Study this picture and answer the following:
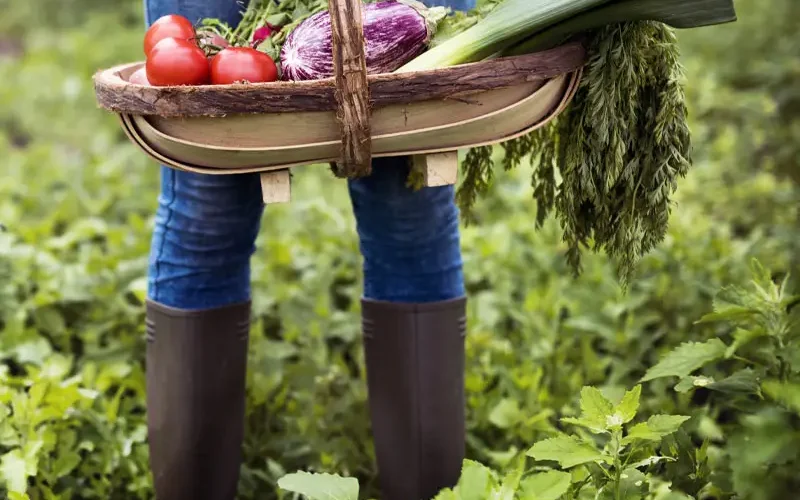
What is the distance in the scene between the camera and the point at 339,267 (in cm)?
308

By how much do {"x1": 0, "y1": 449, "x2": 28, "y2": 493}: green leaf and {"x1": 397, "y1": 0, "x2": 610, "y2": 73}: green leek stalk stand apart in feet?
3.41

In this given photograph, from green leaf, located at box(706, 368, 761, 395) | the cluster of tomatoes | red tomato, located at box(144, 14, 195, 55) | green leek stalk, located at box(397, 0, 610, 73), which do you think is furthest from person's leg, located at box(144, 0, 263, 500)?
green leaf, located at box(706, 368, 761, 395)

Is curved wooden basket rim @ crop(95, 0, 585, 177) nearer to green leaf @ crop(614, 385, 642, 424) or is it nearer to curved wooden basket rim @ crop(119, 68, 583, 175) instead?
curved wooden basket rim @ crop(119, 68, 583, 175)

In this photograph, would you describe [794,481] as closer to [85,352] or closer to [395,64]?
[395,64]

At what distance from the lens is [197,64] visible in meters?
1.55

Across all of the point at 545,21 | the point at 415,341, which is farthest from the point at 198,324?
the point at 545,21

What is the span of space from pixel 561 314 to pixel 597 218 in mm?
1319

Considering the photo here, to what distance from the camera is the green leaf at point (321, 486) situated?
1.53 metres

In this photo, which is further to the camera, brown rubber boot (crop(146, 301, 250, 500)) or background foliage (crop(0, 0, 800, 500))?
brown rubber boot (crop(146, 301, 250, 500))

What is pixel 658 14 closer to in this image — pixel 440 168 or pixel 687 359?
pixel 440 168

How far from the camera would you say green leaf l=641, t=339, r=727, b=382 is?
1.66 meters

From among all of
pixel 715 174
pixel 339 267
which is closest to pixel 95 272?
pixel 339 267

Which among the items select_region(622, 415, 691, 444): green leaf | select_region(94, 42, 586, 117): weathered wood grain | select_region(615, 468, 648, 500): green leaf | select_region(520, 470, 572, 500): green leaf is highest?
select_region(94, 42, 586, 117): weathered wood grain

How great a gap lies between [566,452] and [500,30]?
665 millimetres
